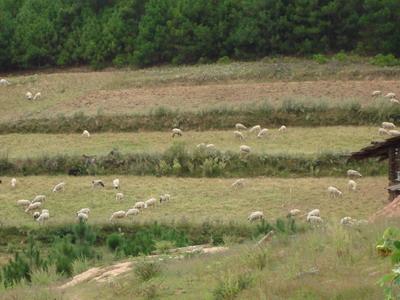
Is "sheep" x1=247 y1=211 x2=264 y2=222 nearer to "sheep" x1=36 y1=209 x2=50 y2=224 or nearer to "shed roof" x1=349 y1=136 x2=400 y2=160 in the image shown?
"shed roof" x1=349 y1=136 x2=400 y2=160

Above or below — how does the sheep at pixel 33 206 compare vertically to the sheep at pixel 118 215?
below

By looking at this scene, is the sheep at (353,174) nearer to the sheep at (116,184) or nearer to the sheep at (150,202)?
the sheep at (150,202)

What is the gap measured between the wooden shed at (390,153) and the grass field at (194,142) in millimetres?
6932

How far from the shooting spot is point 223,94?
41.2m

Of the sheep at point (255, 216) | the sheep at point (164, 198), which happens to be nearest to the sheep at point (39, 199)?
the sheep at point (164, 198)

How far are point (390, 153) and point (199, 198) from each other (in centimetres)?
713

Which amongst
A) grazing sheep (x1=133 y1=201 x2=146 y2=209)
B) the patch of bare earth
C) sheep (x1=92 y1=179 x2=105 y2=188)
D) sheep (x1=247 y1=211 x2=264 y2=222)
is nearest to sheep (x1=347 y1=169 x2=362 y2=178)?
sheep (x1=247 y1=211 x2=264 y2=222)

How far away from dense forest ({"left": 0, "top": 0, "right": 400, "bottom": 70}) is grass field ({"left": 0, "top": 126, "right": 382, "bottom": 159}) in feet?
53.9

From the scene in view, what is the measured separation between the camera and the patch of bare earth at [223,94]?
39281 mm

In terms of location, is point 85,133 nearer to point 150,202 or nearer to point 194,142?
point 194,142

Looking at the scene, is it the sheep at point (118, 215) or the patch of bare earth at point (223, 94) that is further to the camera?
the patch of bare earth at point (223, 94)

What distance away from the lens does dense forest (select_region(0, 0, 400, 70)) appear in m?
50.6

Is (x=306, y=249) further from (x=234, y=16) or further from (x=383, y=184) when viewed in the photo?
(x=234, y=16)

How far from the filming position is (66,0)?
201ft
